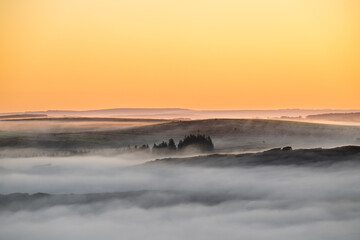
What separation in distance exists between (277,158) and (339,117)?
63 cm

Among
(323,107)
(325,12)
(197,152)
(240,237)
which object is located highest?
(325,12)

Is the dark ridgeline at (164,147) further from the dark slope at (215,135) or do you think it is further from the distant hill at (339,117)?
the distant hill at (339,117)

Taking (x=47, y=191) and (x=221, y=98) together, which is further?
(x=221, y=98)

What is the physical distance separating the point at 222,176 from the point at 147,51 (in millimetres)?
1190

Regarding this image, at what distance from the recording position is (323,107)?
4684 mm

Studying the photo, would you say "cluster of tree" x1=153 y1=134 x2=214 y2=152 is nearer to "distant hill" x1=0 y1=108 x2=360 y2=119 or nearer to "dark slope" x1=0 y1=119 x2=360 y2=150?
"dark slope" x1=0 y1=119 x2=360 y2=150

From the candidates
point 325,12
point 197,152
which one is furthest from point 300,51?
point 197,152

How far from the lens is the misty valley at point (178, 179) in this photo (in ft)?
14.1

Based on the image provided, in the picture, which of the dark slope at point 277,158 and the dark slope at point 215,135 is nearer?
the dark slope at point 277,158

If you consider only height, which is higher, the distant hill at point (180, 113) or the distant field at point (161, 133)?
the distant hill at point (180, 113)

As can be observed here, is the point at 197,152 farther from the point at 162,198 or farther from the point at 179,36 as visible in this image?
the point at 179,36

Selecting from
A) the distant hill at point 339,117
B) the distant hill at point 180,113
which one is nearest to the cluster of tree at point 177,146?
the distant hill at point 180,113

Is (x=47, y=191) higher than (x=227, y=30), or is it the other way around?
(x=227, y=30)

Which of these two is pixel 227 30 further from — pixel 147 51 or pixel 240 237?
pixel 240 237
